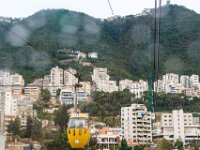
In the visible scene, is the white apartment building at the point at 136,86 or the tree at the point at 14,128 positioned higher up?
the white apartment building at the point at 136,86

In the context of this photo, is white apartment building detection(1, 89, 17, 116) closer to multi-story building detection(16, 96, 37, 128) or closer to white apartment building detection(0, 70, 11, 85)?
multi-story building detection(16, 96, 37, 128)

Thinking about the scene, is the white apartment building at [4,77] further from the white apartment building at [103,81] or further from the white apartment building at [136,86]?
the white apartment building at [136,86]

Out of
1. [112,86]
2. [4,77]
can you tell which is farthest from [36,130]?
[4,77]

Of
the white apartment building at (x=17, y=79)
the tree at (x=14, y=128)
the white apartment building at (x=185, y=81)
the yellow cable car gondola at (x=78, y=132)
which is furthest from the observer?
the white apartment building at (x=185, y=81)

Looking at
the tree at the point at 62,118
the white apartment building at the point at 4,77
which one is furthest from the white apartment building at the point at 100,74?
the tree at the point at 62,118

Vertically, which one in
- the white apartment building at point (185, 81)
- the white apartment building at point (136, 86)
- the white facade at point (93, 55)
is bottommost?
the white apartment building at point (136, 86)

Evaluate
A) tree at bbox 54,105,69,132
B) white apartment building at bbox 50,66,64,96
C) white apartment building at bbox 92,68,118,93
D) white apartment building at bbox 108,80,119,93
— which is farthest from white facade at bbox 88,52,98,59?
tree at bbox 54,105,69,132

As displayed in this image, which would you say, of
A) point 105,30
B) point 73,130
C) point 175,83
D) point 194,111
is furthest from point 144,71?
point 73,130

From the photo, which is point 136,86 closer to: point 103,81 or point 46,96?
point 103,81
